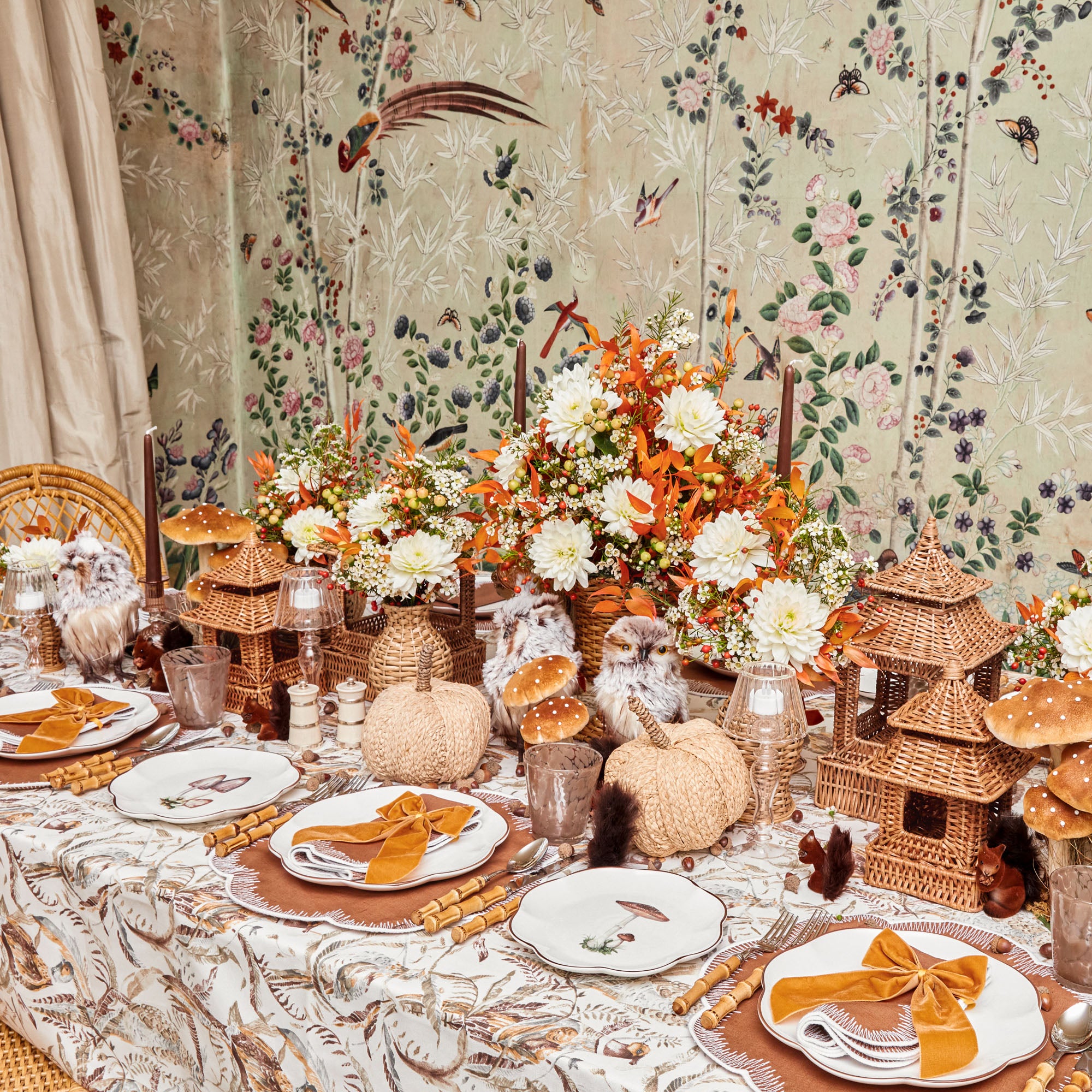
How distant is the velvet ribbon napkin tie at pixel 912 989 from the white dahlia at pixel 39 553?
1.25 meters

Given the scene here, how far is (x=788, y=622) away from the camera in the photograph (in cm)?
105

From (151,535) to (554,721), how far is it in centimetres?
88

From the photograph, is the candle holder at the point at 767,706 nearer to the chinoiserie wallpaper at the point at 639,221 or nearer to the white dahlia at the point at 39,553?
the white dahlia at the point at 39,553

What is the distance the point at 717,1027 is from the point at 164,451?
2.83 meters

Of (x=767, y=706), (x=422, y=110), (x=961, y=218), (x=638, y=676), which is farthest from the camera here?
(x=422, y=110)

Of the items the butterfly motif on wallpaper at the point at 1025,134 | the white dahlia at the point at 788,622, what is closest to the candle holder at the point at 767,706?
the white dahlia at the point at 788,622

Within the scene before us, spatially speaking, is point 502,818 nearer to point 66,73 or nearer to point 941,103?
point 941,103

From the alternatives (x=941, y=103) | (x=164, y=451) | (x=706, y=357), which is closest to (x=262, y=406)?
(x=164, y=451)

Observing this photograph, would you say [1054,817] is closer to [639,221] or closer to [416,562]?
[416,562]

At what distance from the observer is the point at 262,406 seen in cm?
335

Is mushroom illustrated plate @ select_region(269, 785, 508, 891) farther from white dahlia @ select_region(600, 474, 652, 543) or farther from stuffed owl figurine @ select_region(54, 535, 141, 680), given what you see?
stuffed owl figurine @ select_region(54, 535, 141, 680)

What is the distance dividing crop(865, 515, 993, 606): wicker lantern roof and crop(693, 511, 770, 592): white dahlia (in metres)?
0.12

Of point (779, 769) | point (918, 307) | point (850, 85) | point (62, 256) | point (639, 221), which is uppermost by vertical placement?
point (850, 85)

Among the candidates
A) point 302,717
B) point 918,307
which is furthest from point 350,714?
point 918,307
